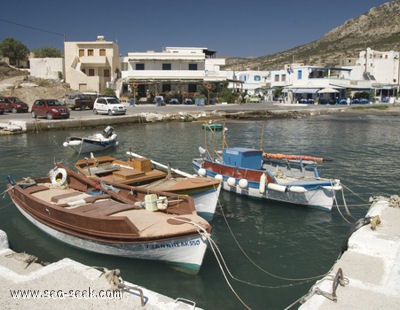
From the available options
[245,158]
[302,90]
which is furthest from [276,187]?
[302,90]

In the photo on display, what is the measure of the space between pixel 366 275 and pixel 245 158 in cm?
906

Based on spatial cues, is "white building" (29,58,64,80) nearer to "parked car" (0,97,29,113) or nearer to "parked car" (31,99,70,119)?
"parked car" (0,97,29,113)

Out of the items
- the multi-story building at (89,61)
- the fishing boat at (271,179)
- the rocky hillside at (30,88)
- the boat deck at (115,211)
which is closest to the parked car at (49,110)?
the rocky hillside at (30,88)

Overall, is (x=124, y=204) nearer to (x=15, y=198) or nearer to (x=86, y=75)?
(x=15, y=198)

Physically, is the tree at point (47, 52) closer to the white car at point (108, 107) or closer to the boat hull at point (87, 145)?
the white car at point (108, 107)

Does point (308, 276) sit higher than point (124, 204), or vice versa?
point (124, 204)

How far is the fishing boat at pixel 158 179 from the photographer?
12117 millimetres

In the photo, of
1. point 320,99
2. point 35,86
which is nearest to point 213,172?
point 35,86

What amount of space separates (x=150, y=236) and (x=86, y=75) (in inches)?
2117

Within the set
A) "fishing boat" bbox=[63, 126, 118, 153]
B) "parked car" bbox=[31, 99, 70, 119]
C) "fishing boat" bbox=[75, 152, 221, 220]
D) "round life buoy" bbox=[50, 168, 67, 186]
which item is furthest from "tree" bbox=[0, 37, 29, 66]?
"round life buoy" bbox=[50, 168, 67, 186]

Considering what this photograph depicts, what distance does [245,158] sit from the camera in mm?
15633

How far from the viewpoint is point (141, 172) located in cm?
1370

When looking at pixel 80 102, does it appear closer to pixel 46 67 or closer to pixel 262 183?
pixel 46 67

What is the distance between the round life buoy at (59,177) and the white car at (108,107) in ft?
90.7
